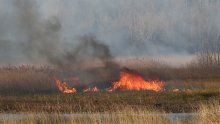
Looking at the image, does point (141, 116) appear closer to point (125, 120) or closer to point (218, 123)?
point (125, 120)

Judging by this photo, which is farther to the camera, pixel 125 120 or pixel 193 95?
pixel 193 95

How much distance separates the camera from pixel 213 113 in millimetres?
31031

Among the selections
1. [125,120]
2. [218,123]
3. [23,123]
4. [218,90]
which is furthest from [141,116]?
[218,90]

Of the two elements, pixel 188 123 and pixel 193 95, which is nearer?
A: pixel 188 123

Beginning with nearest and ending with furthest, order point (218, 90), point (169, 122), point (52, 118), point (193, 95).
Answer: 1. point (169, 122)
2. point (52, 118)
3. point (193, 95)
4. point (218, 90)

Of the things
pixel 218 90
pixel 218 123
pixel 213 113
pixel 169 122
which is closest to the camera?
pixel 218 123

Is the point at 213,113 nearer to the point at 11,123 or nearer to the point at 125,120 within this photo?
the point at 125,120

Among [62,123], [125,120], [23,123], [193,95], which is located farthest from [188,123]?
[193,95]

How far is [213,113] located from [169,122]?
369 centimetres

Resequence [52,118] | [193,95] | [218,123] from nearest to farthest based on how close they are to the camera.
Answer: [218,123] < [52,118] < [193,95]

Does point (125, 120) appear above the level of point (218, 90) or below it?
below

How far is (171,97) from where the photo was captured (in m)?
113

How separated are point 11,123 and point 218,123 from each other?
1340 cm

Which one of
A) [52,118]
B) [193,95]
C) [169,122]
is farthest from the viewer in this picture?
[193,95]
